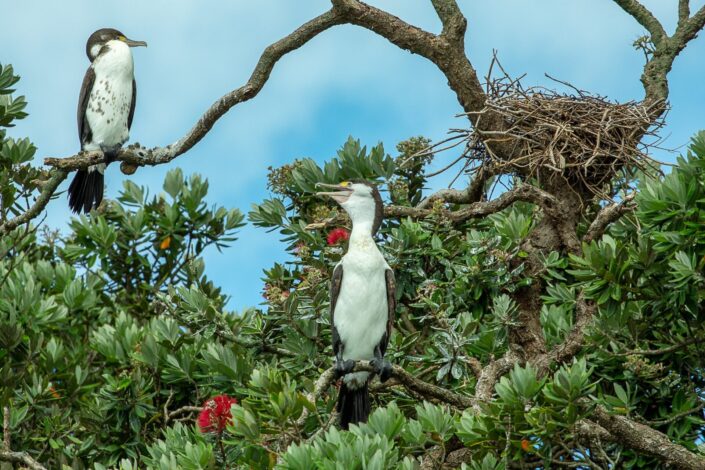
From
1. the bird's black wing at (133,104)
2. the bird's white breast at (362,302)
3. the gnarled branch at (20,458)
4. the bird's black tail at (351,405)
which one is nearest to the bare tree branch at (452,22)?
the bird's white breast at (362,302)

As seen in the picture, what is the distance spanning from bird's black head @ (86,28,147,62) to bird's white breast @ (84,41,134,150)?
0.20 metres

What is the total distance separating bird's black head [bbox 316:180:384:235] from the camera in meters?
5.95

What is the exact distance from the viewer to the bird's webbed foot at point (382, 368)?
5.40 meters

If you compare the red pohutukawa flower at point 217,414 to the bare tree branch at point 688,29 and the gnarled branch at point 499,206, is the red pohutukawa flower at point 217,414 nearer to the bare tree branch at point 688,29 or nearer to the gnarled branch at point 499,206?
the gnarled branch at point 499,206

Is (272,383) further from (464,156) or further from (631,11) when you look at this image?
(631,11)

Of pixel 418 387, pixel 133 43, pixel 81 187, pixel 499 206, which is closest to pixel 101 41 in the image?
pixel 133 43

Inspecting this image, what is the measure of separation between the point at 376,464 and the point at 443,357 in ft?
4.74

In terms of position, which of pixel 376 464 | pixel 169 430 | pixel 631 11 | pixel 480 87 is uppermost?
pixel 631 11

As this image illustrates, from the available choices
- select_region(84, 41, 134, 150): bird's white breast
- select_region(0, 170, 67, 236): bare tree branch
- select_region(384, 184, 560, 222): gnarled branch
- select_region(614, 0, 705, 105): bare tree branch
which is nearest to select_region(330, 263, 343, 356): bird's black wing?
select_region(384, 184, 560, 222): gnarled branch

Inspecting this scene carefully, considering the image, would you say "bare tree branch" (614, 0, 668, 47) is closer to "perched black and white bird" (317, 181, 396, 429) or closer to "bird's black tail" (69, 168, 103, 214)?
"perched black and white bird" (317, 181, 396, 429)

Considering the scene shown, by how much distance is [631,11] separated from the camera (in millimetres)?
7961

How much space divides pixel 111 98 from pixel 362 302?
4058 mm

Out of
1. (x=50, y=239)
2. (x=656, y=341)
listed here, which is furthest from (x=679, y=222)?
(x=50, y=239)

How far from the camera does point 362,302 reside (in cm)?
576
